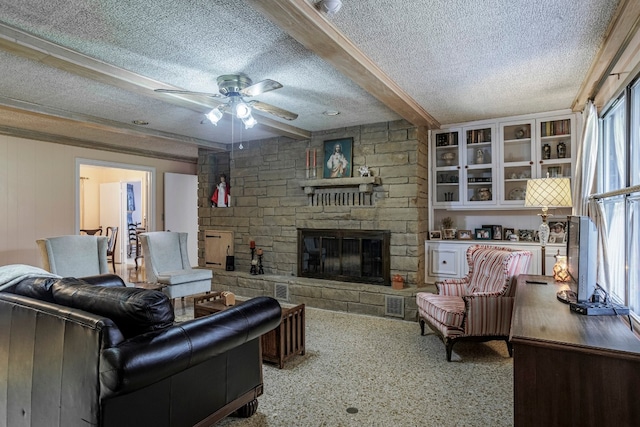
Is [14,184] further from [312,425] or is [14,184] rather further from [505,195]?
[505,195]

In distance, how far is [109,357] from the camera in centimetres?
142

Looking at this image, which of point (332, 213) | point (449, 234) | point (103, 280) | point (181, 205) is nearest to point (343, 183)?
point (332, 213)

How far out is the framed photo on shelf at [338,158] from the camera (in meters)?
4.87

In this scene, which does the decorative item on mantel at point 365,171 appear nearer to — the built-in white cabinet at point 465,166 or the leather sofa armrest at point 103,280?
the built-in white cabinet at point 465,166

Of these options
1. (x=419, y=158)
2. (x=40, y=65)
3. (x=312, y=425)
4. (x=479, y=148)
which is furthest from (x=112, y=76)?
(x=479, y=148)

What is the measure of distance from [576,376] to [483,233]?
318cm

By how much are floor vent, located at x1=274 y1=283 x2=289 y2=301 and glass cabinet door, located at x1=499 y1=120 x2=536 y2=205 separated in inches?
115

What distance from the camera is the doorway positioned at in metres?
8.12

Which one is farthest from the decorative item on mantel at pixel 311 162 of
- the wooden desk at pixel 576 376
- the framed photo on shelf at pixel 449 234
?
the wooden desk at pixel 576 376

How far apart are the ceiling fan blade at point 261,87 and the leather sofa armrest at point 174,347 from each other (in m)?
1.52

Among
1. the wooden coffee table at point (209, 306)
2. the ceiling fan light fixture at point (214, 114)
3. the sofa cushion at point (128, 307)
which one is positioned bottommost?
the wooden coffee table at point (209, 306)

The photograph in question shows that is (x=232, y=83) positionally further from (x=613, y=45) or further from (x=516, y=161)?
(x=516, y=161)

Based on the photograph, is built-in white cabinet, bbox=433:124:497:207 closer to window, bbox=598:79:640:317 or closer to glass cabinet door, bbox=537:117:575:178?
glass cabinet door, bbox=537:117:575:178

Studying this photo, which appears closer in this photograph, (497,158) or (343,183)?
(497,158)
